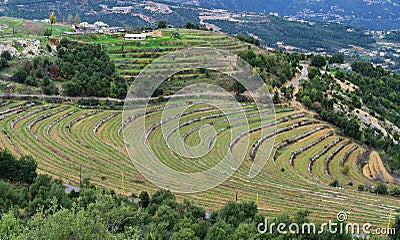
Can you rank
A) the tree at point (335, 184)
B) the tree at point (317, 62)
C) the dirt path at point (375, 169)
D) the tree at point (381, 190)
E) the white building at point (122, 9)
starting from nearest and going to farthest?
the tree at point (381, 190) < the tree at point (335, 184) < the dirt path at point (375, 169) < the tree at point (317, 62) < the white building at point (122, 9)

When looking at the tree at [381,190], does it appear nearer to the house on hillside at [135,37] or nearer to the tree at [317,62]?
the house on hillside at [135,37]

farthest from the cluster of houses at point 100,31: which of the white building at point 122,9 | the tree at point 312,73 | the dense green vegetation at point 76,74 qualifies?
the white building at point 122,9

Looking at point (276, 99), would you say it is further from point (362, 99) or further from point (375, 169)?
point (375, 169)

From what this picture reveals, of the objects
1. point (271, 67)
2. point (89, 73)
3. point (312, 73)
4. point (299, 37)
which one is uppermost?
point (299, 37)

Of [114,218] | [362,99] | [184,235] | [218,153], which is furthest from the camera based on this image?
[362,99]

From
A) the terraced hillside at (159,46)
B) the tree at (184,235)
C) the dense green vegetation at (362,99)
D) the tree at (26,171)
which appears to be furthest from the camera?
the terraced hillside at (159,46)

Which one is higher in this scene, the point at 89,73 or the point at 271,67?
the point at 271,67

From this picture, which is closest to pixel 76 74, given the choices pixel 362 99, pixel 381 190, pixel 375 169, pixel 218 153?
pixel 218 153

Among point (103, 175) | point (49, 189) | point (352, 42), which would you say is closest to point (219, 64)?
point (103, 175)
